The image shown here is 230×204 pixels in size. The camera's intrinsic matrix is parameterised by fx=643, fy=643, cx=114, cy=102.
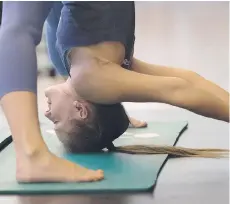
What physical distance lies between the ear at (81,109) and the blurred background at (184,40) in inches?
28.2

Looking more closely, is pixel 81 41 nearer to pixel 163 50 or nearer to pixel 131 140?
pixel 131 140

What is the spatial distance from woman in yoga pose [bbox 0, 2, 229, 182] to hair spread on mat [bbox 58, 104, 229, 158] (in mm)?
71

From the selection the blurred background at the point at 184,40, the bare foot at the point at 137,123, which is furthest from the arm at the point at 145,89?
the blurred background at the point at 184,40

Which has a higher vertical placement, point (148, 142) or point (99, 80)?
point (99, 80)

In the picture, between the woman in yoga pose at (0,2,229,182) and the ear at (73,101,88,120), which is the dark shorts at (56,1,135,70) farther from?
the ear at (73,101,88,120)

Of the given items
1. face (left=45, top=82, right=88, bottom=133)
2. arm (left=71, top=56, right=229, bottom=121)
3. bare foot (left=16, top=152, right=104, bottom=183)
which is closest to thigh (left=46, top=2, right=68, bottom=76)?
face (left=45, top=82, right=88, bottom=133)

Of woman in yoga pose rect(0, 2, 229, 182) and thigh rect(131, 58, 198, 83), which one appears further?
thigh rect(131, 58, 198, 83)

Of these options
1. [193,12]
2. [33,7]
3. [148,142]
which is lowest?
[193,12]

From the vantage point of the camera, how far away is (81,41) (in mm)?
1219

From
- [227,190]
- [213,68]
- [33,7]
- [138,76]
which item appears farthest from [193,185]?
[213,68]

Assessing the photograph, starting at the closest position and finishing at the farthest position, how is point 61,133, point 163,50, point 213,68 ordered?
point 61,133
point 213,68
point 163,50

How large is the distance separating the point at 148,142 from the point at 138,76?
308mm

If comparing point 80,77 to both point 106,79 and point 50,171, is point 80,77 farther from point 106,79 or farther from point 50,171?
point 50,171

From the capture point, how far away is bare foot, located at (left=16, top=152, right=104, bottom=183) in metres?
1.15
